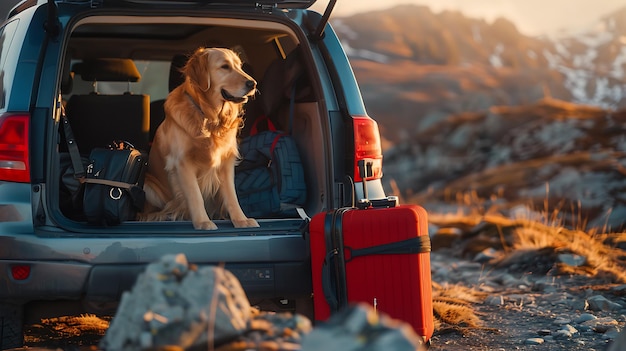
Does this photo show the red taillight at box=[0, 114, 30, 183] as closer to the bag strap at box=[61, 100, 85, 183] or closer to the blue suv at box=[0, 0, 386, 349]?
the blue suv at box=[0, 0, 386, 349]

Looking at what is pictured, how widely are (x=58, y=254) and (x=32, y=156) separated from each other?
19.6 inches

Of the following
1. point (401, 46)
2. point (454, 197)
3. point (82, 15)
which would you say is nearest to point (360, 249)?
point (82, 15)

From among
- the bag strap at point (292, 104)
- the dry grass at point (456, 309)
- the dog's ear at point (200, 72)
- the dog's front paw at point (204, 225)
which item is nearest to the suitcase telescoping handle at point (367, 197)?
the dog's front paw at point (204, 225)

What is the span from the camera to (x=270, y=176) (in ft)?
16.9

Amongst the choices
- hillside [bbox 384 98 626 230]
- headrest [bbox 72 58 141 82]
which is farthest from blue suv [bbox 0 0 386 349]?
hillside [bbox 384 98 626 230]

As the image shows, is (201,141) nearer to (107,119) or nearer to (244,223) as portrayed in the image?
(244,223)

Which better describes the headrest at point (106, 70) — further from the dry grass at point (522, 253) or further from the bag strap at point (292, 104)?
the dry grass at point (522, 253)

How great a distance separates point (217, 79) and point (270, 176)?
685 mm

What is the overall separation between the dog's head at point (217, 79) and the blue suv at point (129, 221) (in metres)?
0.33

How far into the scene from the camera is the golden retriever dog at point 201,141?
488cm

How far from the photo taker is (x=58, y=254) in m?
3.72

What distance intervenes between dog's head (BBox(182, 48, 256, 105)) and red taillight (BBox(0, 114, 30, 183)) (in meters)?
1.33

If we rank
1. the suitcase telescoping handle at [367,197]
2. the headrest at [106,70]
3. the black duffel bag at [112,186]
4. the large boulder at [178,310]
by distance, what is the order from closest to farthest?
the large boulder at [178,310] < the suitcase telescoping handle at [367,197] < the black duffel bag at [112,186] < the headrest at [106,70]

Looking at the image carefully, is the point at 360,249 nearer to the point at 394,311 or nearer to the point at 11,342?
the point at 394,311
